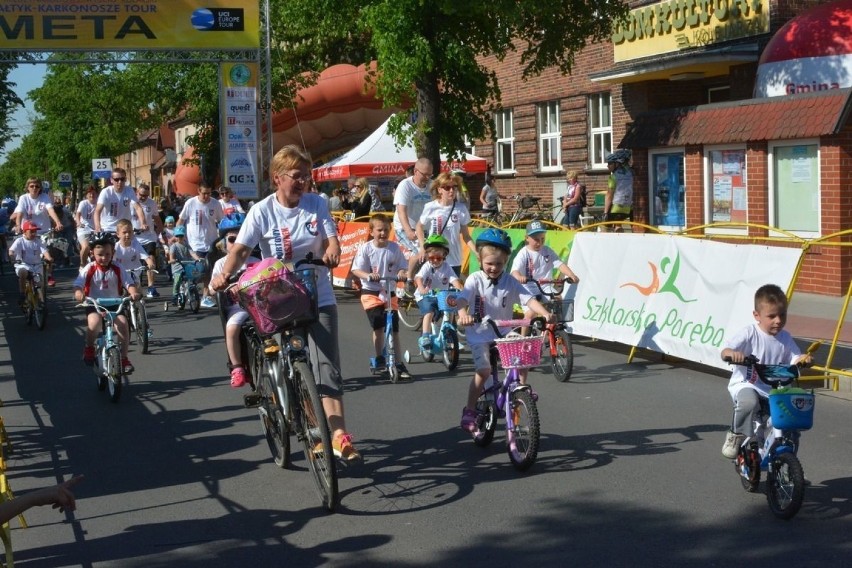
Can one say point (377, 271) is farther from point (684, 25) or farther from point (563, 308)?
point (684, 25)

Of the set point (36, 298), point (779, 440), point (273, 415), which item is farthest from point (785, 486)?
point (36, 298)

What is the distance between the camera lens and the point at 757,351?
696 centimetres

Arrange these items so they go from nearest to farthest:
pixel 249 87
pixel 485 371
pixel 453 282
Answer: pixel 485 371 < pixel 453 282 < pixel 249 87

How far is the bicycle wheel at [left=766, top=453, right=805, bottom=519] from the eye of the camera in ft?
20.7

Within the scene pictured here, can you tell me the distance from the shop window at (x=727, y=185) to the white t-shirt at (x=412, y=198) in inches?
306

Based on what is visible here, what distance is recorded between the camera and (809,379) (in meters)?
10.6

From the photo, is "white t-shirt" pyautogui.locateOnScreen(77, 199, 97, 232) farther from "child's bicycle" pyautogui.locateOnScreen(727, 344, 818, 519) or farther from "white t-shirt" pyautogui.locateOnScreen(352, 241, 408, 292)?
"child's bicycle" pyautogui.locateOnScreen(727, 344, 818, 519)

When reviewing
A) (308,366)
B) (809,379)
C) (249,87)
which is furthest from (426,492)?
(249,87)

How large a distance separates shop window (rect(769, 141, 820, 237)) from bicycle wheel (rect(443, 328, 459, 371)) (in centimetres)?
814

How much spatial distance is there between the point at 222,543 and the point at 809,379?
6.07m

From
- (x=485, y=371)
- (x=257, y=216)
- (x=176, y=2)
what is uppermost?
(x=176, y=2)

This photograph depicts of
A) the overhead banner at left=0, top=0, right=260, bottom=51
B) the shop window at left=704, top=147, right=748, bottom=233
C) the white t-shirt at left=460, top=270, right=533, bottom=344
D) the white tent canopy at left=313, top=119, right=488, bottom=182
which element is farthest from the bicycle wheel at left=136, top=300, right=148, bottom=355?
the white tent canopy at left=313, top=119, right=488, bottom=182

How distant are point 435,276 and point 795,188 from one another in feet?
29.2

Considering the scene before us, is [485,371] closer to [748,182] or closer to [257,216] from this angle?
[257,216]
